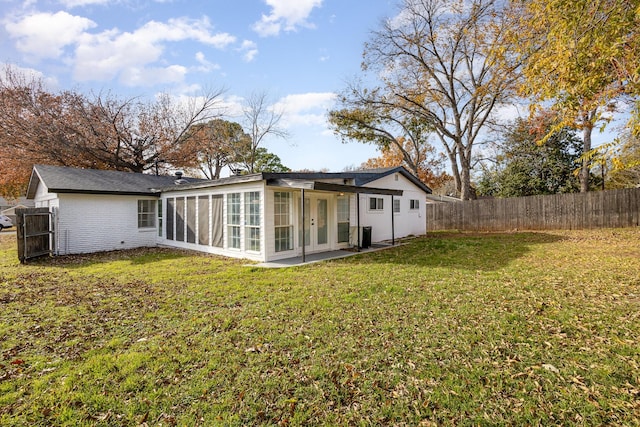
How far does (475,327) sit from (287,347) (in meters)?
2.39

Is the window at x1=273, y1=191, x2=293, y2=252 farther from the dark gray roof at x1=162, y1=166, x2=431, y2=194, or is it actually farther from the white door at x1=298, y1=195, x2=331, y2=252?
the dark gray roof at x1=162, y1=166, x2=431, y2=194

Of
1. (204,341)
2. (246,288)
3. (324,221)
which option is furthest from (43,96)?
(204,341)

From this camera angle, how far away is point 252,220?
29.4 feet

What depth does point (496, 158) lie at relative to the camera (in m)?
22.3

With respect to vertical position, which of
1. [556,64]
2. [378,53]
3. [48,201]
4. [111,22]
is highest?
[378,53]

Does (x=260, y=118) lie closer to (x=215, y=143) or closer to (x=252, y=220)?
(x=215, y=143)

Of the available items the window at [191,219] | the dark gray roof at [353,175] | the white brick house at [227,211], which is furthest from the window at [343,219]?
the window at [191,219]

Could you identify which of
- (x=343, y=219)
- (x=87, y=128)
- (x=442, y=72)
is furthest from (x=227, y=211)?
(x=442, y=72)

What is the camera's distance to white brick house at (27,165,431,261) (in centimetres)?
891

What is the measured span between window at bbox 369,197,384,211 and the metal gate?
11.3m

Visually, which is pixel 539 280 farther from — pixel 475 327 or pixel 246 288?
pixel 246 288

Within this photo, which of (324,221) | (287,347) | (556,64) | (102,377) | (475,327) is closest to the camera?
(102,377)

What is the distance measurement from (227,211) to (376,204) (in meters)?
6.15

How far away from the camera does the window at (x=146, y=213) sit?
12609 mm
